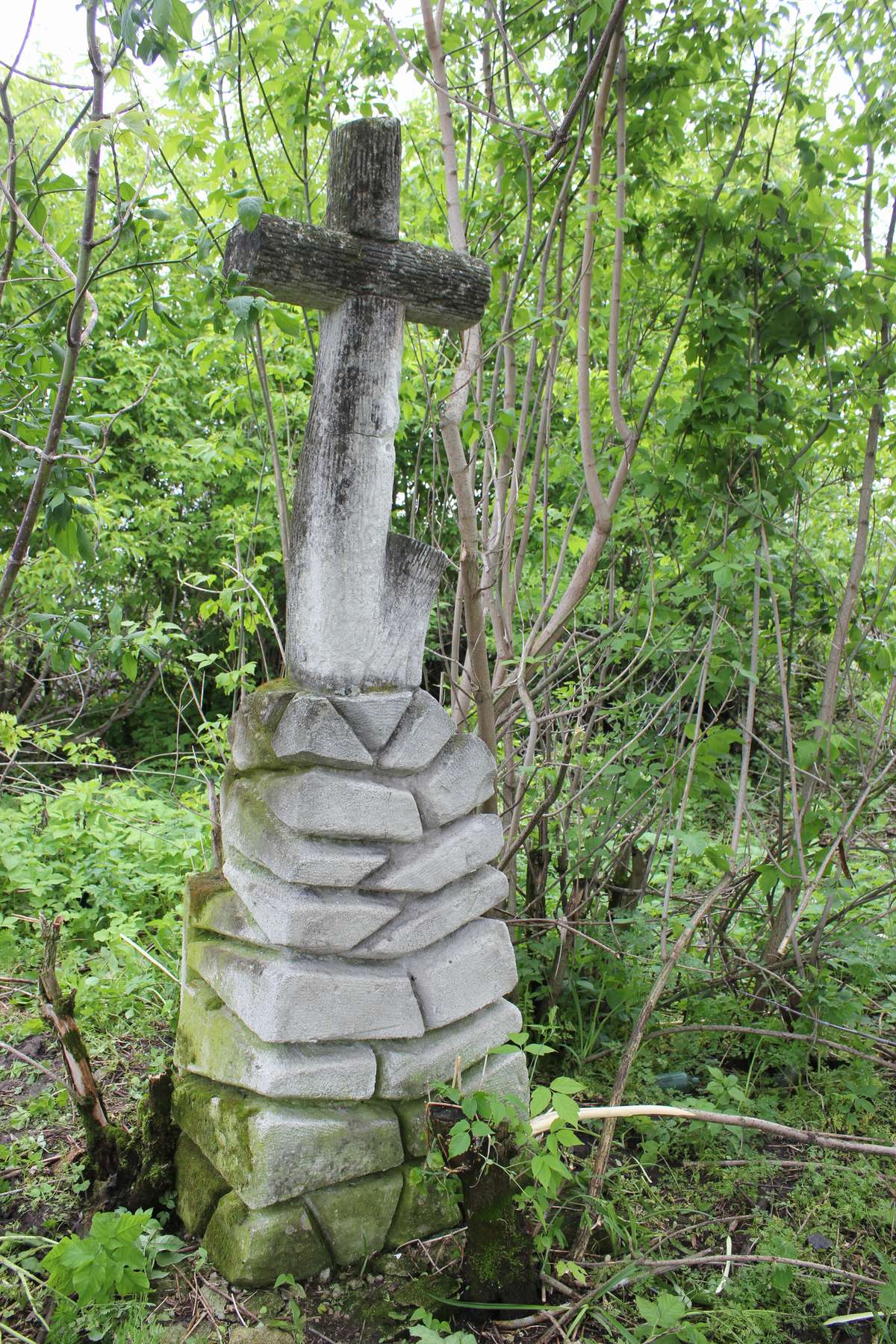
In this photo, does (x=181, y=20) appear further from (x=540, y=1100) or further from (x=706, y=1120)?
(x=706, y=1120)

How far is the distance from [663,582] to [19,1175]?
255 cm

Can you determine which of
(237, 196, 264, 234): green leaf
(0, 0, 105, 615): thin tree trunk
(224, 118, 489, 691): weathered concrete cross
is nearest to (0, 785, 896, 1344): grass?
(224, 118, 489, 691): weathered concrete cross

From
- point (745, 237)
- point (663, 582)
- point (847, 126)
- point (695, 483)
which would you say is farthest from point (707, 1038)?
point (847, 126)

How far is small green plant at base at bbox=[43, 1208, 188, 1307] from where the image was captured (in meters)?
1.86

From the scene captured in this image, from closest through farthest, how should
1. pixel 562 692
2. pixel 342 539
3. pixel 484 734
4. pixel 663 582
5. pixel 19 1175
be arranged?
pixel 342 539 < pixel 19 1175 < pixel 484 734 < pixel 663 582 < pixel 562 692

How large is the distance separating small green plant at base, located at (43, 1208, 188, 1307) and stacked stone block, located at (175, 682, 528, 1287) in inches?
6.4

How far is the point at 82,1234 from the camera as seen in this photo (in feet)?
7.00

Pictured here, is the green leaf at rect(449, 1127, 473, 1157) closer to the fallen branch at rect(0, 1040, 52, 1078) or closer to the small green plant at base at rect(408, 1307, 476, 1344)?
the small green plant at base at rect(408, 1307, 476, 1344)

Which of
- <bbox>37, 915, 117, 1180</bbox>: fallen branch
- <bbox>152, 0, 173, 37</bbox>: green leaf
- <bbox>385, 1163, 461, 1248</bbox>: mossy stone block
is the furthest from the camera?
<bbox>37, 915, 117, 1180</bbox>: fallen branch

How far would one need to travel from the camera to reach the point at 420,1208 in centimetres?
209

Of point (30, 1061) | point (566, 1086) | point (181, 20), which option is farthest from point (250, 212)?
point (30, 1061)

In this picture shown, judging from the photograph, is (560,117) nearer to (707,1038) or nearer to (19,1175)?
(707,1038)

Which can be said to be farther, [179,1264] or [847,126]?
[847,126]

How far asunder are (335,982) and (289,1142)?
0.32m
